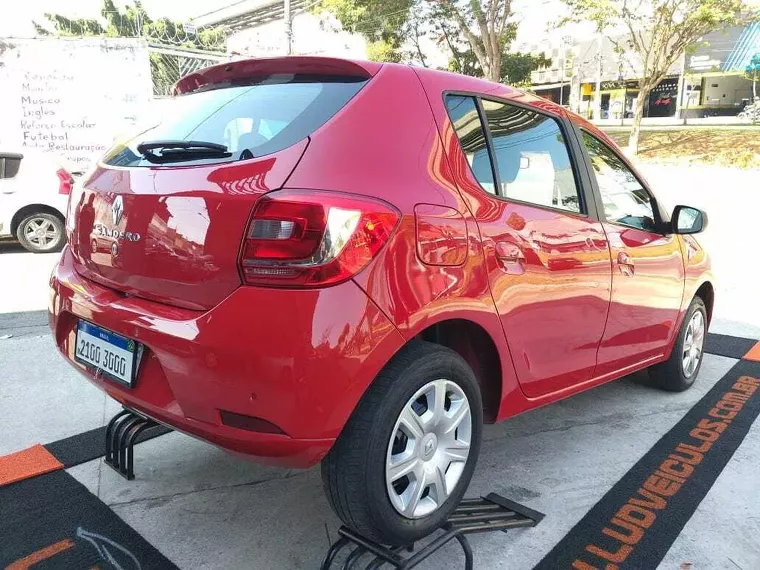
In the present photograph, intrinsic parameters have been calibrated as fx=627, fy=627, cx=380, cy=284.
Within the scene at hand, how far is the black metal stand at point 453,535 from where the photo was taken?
204 cm

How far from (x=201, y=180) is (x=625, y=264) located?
2.07 m

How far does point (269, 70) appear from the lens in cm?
238

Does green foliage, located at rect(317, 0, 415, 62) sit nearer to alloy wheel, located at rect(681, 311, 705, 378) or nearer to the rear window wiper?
alloy wheel, located at rect(681, 311, 705, 378)

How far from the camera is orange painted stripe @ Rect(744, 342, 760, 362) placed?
179 inches

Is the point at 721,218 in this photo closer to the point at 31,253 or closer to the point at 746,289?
the point at 746,289

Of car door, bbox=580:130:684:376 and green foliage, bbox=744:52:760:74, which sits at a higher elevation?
green foliage, bbox=744:52:760:74

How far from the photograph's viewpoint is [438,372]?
6.85 feet

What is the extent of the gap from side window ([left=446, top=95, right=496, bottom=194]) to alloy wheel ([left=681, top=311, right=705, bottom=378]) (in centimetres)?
216

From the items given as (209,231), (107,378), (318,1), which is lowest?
(107,378)

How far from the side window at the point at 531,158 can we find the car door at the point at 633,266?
22 centimetres

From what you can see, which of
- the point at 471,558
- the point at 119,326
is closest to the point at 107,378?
the point at 119,326

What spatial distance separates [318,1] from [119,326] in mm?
25319

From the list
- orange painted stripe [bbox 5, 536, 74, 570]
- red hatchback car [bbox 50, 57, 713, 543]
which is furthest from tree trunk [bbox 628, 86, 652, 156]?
orange painted stripe [bbox 5, 536, 74, 570]

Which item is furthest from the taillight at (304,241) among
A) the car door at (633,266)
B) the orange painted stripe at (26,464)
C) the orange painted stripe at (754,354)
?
the orange painted stripe at (754,354)
